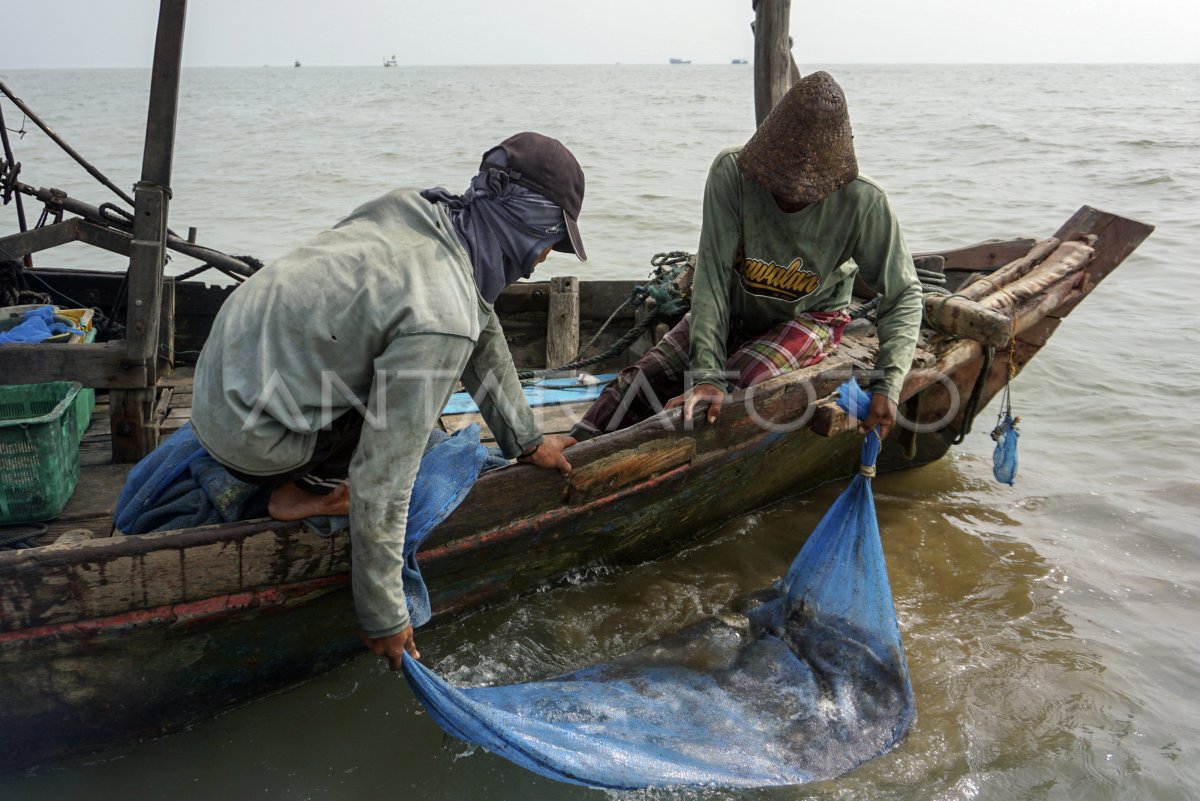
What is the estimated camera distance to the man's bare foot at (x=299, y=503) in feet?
7.96

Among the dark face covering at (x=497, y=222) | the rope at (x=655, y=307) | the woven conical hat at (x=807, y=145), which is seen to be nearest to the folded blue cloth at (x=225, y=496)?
the dark face covering at (x=497, y=222)

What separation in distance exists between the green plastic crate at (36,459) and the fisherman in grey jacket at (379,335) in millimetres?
1066

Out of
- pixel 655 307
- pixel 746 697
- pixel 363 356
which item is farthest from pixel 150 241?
pixel 746 697

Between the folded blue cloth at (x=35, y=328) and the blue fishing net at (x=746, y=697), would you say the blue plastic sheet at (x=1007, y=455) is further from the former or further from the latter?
the folded blue cloth at (x=35, y=328)

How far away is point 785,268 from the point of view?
11.4 feet

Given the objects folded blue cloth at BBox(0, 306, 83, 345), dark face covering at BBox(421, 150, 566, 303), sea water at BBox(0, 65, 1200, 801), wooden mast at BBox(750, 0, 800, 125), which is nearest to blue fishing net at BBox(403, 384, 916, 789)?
sea water at BBox(0, 65, 1200, 801)

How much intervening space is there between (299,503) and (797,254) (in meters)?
2.09

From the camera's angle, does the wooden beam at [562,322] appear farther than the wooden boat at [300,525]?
Yes

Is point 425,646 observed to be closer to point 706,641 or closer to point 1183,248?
point 706,641

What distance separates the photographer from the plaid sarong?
11.9 ft

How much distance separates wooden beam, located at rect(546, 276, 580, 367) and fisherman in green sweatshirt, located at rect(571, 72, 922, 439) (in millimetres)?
1258

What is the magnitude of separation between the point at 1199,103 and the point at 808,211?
107 ft

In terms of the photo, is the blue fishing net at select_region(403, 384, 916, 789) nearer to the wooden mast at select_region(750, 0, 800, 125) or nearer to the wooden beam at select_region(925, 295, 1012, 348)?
the wooden beam at select_region(925, 295, 1012, 348)

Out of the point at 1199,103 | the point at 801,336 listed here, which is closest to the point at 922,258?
the point at 801,336
